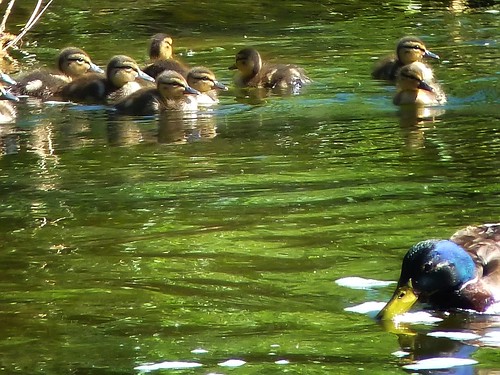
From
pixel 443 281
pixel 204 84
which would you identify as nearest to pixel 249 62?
pixel 204 84

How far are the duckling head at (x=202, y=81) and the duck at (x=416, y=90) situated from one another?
1.20m

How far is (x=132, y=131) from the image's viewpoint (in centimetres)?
821

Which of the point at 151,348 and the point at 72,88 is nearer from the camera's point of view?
the point at 151,348

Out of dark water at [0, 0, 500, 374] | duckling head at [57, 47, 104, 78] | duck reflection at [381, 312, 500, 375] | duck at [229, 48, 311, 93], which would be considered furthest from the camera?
duckling head at [57, 47, 104, 78]

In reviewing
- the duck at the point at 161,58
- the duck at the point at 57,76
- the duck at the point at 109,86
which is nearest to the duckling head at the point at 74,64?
the duck at the point at 57,76

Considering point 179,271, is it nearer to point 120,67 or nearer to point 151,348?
point 151,348

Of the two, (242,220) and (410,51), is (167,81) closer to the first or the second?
(410,51)

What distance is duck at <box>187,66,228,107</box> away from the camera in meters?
9.15

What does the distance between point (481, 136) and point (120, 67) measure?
2.83 meters

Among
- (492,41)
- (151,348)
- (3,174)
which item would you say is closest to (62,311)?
(151,348)

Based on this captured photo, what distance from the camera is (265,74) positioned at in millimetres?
9672

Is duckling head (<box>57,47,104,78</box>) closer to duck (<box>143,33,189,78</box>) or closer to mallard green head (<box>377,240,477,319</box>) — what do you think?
duck (<box>143,33,189,78</box>)

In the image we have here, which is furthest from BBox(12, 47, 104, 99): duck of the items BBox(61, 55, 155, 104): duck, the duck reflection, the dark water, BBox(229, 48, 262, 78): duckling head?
the duck reflection

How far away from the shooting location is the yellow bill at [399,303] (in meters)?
4.24
